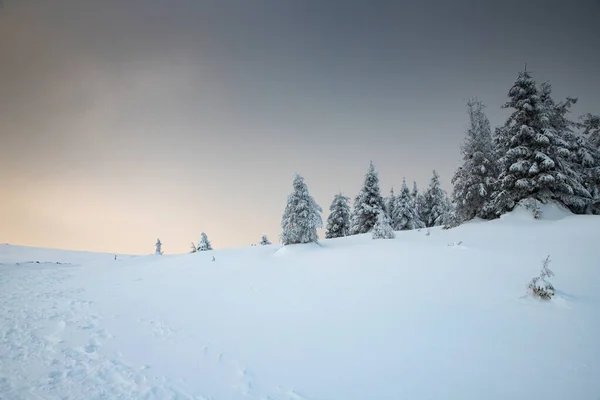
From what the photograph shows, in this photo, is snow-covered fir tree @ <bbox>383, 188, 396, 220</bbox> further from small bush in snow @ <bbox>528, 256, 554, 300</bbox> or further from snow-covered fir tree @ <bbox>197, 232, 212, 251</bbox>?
small bush in snow @ <bbox>528, 256, 554, 300</bbox>

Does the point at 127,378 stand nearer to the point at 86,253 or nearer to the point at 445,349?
the point at 445,349

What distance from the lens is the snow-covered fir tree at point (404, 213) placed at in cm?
3547

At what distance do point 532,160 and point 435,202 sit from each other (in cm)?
2399

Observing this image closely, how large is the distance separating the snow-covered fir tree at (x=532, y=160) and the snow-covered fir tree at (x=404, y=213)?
1727cm

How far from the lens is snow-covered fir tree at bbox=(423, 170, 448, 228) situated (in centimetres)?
3822

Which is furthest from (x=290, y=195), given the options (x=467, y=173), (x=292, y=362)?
(x=292, y=362)

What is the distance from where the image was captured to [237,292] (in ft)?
32.8

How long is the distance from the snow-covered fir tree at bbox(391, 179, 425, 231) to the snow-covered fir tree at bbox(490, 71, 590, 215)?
1727 centimetres

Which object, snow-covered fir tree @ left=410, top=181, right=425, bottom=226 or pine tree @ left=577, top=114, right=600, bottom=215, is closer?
pine tree @ left=577, top=114, right=600, bottom=215

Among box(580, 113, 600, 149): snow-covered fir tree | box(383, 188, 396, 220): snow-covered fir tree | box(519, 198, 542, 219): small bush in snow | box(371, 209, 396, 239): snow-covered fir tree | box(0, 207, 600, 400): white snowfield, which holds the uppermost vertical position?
box(580, 113, 600, 149): snow-covered fir tree

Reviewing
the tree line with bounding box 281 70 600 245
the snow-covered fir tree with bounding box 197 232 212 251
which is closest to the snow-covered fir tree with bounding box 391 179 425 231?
the tree line with bounding box 281 70 600 245

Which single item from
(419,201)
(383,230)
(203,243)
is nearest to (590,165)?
(383,230)

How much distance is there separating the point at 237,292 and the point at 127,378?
5.62 metres

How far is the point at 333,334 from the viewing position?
6090 millimetres
